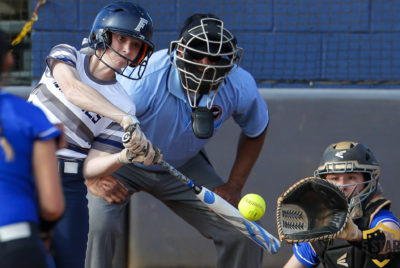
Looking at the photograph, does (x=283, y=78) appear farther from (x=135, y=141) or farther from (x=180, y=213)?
(x=135, y=141)

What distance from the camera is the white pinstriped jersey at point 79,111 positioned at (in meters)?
3.57

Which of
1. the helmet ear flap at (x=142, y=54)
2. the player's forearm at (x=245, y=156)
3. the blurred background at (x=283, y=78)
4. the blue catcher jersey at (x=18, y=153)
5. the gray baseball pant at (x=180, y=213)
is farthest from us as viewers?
the blurred background at (x=283, y=78)

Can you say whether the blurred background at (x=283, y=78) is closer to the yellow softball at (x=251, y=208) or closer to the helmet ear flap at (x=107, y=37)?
the yellow softball at (x=251, y=208)

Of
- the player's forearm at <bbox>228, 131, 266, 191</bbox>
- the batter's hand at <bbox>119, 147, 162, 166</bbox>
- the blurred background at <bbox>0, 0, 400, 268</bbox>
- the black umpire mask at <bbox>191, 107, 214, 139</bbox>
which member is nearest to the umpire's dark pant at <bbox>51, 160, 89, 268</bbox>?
the batter's hand at <bbox>119, 147, 162, 166</bbox>

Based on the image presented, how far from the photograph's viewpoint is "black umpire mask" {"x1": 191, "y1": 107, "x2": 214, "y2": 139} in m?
4.23

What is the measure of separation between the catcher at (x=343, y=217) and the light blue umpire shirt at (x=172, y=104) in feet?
2.56

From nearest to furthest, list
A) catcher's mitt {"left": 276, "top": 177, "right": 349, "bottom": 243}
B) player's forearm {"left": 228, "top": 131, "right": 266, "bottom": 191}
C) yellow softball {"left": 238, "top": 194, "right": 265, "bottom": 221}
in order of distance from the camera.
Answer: catcher's mitt {"left": 276, "top": 177, "right": 349, "bottom": 243}, yellow softball {"left": 238, "top": 194, "right": 265, "bottom": 221}, player's forearm {"left": 228, "top": 131, "right": 266, "bottom": 191}

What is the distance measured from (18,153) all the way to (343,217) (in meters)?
1.71

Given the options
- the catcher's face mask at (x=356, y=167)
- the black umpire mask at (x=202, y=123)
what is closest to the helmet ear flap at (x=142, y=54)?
the black umpire mask at (x=202, y=123)

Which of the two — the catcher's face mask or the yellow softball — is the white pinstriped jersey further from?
the catcher's face mask

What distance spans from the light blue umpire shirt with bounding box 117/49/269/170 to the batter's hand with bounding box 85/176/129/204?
10.0 inches

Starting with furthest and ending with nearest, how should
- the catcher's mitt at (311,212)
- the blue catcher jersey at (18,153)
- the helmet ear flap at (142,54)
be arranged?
the helmet ear flap at (142,54) → the catcher's mitt at (311,212) → the blue catcher jersey at (18,153)

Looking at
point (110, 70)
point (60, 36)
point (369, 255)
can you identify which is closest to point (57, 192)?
point (110, 70)

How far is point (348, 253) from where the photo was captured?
12.3 feet
